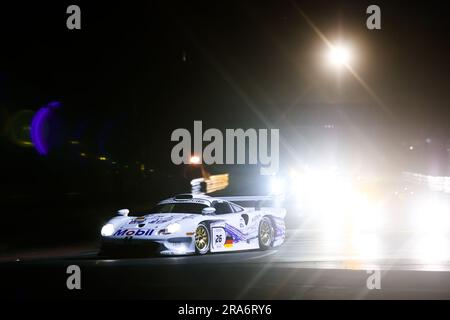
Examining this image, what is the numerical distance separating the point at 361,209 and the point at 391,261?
1868 cm

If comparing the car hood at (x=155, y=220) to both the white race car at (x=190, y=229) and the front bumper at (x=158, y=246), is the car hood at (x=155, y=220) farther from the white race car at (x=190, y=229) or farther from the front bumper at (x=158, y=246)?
the front bumper at (x=158, y=246)

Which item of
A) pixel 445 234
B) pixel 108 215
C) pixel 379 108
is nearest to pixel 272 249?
pixel 445 234

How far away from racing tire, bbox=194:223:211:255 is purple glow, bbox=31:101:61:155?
169 feet

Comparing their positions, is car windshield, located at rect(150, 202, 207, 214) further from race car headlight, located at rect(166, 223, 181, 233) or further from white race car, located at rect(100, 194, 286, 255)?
race car headlight, located at rect(166, 223, 181, 233)

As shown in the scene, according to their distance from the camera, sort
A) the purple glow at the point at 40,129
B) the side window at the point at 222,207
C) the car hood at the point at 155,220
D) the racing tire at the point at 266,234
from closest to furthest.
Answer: the car hood at the point at 155,220
the side window at the point at 222,207
the racing tire at the point at 266,234
the purple glow at the point at 40,129

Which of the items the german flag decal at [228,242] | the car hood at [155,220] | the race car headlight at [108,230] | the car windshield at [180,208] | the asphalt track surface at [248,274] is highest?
the car windshield at [180,208]

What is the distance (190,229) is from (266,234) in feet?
8.22

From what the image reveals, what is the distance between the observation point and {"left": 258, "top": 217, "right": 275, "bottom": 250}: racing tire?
1456cm

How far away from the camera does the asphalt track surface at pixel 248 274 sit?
905cm

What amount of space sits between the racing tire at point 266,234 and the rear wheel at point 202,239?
160cm

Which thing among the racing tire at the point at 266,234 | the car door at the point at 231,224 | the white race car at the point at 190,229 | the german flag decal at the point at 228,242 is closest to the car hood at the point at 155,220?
the white race car at the point at 190,229

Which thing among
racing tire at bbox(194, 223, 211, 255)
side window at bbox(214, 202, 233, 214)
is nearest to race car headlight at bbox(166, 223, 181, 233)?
racing tire at bbox(194, 223, 211, 255)

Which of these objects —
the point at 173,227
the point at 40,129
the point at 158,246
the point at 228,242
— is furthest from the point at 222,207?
the point at 40,129
